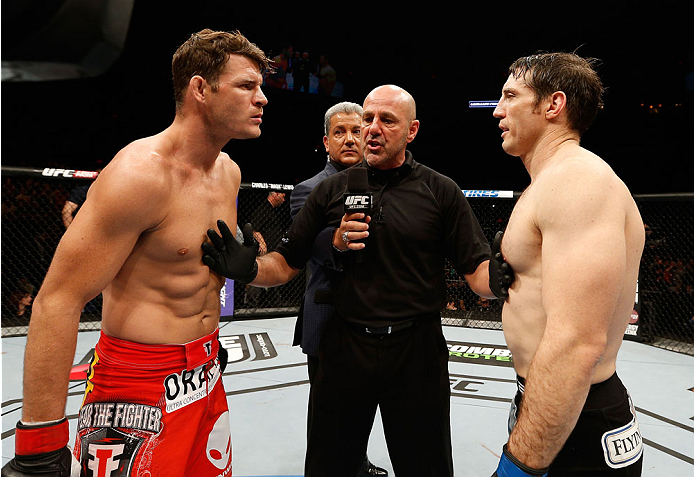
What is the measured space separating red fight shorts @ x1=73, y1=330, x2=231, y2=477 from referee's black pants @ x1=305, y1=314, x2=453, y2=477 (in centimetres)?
55

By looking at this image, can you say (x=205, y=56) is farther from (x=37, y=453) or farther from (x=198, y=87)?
(x=37, y=453)

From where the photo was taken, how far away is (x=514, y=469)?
1012mm

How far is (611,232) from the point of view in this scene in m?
1.00

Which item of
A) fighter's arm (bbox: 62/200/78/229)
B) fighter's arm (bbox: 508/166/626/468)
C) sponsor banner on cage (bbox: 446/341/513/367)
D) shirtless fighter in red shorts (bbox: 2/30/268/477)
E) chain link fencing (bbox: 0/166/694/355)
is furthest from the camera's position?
chain link fencing (bbox: 0/166/694/355)

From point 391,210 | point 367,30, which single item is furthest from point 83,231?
point 367,30

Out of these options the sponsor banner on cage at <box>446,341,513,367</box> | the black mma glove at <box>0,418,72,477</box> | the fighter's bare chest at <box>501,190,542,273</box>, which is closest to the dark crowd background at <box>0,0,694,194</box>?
the sponsor banner on cage at <box>446,341,513,367</box>

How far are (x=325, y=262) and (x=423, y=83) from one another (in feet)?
32.8

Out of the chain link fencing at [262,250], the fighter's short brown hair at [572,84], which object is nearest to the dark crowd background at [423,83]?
the chain link fencing at [262,250]

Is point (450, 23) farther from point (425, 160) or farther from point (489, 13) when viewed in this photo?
point (425, 160)

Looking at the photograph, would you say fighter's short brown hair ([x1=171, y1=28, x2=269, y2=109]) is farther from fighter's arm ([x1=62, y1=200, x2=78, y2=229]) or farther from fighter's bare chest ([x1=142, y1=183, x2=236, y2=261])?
fighter's arm ([x1=62, y1=200, x2=78, y2=229])

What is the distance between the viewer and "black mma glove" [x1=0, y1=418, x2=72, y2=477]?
3.41 ft

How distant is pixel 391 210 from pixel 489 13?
9784 millimetres

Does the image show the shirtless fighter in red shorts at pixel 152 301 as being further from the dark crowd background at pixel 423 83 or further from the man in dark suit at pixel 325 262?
the dark crowd background at pixel 423 83

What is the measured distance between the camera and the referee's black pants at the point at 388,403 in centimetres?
176
